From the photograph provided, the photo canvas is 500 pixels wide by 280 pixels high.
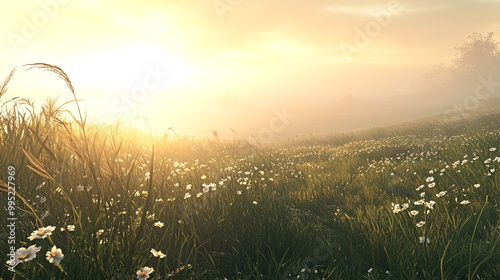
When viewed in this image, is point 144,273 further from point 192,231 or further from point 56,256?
point 192,231

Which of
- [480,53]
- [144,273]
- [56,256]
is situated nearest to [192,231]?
[144,273]

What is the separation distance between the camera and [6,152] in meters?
4.25

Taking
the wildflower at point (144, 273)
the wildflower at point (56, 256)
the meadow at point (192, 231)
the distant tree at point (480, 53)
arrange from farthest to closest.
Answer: the distant tree at point (480, 53) → the meadow at point (192, 231) → the wildflower at point (144, 273) → the wildflower at point (56, 256)

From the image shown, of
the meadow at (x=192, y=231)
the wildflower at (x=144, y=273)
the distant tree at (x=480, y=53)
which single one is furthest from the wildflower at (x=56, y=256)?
the distant tree at (x=480, y=53)

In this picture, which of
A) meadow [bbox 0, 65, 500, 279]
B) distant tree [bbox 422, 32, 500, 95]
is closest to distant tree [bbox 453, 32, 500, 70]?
distant tree [bbox 422, 32, 500, 95]

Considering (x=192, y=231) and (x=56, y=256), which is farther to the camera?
(x=192, y=231)

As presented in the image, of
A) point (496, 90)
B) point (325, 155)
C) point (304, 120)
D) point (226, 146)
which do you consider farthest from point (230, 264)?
point (496, 90)

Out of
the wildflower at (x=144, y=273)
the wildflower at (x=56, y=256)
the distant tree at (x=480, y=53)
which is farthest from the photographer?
the distant tree at (x=480, y=53)

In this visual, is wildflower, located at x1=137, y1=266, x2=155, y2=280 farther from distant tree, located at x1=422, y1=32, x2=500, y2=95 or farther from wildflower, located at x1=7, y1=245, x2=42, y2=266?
distant tree, located at x1=422, y1=32, x2=500, y2=95

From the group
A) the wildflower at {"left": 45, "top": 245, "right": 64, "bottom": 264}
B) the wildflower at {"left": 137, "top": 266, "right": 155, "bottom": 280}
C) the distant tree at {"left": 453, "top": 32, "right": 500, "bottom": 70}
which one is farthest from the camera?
the distant tree at {"left": 453, "top": 32, "right": 500, "bottom": 70}

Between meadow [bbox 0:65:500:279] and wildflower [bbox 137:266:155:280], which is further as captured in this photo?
meadow [bbox 0:65:500:279]

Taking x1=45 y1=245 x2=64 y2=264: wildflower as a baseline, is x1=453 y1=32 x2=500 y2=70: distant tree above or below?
above

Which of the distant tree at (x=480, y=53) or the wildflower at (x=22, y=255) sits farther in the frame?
the distant tree at (x=480, y=53)

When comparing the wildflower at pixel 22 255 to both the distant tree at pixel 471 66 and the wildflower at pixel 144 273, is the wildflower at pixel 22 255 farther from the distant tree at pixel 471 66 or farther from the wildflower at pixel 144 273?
the distant tree at pixel 471 66
